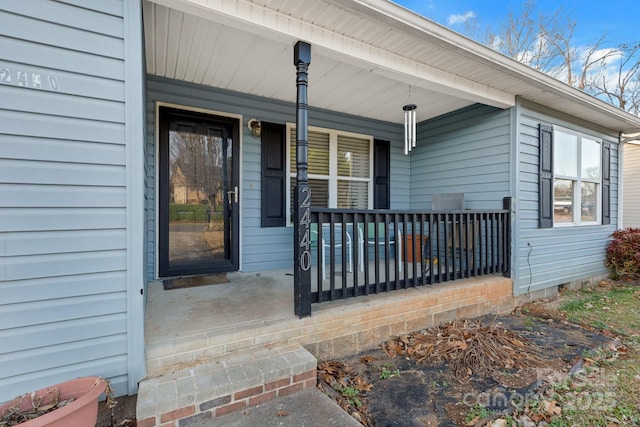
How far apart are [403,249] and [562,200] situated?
3.26m

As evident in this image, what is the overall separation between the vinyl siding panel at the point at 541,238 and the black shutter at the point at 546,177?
3.5 inches

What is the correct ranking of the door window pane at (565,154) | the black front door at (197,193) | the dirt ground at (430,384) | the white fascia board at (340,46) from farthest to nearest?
the door window pane at (565,154)
the black front door at (197,193)
the white fascia board at (340,46)
the dirt ground at (430,384)

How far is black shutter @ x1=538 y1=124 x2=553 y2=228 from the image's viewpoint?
160 inches

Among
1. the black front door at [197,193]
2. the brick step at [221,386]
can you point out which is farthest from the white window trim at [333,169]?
the brick step at [221,386]

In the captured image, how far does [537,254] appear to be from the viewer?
13.6 feet

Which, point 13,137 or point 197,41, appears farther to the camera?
point 197,41

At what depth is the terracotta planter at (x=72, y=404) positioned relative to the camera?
126 cm

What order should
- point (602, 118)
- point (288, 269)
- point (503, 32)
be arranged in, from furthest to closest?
point (503, 32), point (602, 118), point (288, 269)

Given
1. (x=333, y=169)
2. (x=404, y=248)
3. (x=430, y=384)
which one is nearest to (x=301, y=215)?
(x=404, y=248)

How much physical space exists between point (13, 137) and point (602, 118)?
6.74 m

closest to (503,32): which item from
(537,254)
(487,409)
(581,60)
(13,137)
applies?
(581,60)

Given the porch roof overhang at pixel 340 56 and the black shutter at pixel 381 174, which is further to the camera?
the black shutter at pixel 381 174

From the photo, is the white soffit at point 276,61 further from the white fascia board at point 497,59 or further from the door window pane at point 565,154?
the door window pane at point 565,154

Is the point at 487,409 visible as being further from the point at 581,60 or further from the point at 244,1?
the point at 581,60
